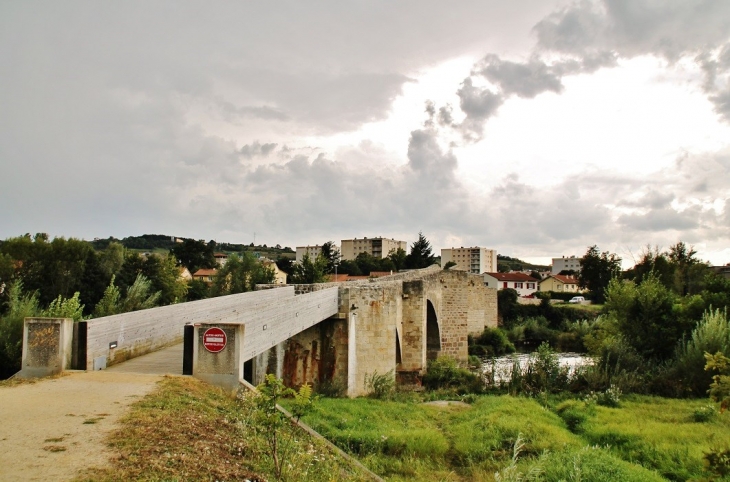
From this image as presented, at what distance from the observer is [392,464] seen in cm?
736

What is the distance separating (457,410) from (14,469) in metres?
10.0

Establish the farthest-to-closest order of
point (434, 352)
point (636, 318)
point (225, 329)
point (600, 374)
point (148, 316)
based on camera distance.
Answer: point (434, 352) < point (636, 318) < point (600, 374) < point (148, 316) < point (225, 329)

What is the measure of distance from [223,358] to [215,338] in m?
0.31

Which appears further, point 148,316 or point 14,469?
point 148,316

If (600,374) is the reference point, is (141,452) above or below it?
above

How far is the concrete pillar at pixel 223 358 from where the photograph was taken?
719 centimetres

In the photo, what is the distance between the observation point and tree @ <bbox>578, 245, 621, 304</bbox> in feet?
192

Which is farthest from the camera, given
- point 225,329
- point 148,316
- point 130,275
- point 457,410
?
point 130,275

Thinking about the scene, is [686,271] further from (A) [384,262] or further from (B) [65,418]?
(B) [65,418]

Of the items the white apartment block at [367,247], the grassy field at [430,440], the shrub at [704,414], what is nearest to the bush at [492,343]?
the grassy field at [430,440]

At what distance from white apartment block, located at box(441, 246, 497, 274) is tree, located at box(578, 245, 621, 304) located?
55.4 m

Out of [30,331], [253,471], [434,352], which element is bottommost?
[434,352]

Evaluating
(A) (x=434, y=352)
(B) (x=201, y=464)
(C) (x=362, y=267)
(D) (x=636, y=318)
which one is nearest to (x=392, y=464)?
(B) (x=201, y=464)

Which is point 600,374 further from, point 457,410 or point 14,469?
point 14,469
